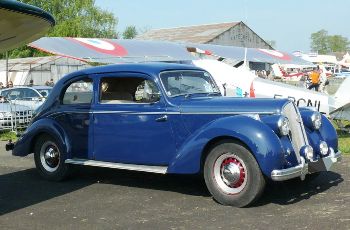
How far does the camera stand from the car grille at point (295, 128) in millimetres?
6000

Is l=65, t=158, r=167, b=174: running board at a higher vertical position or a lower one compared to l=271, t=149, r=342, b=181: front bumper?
lower

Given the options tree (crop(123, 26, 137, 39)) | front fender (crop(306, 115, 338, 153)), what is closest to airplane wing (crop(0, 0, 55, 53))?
front fender (crop(306, 115, 338, 153))

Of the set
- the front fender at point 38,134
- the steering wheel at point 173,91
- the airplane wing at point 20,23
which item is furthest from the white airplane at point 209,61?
the airplane wing at point 20,23

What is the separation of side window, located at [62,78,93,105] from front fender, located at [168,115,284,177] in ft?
6.02

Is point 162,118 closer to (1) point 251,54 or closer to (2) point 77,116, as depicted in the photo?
(2) point 77,116

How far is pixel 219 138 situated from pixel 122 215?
4.73 ft

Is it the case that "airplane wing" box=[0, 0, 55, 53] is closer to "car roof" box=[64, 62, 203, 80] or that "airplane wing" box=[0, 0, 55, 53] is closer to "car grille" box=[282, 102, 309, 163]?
"car roof" box=[64, 62, 203, 80]

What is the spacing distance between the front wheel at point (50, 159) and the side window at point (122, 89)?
1091 mm

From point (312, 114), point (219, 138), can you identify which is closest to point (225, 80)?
point (312, 114)

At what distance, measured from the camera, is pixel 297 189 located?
21.7ft

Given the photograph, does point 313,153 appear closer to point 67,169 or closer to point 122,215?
point 122,215

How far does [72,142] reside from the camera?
24.0 feet

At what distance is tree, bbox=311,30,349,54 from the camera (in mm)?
150750

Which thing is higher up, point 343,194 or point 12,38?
point 12,38
